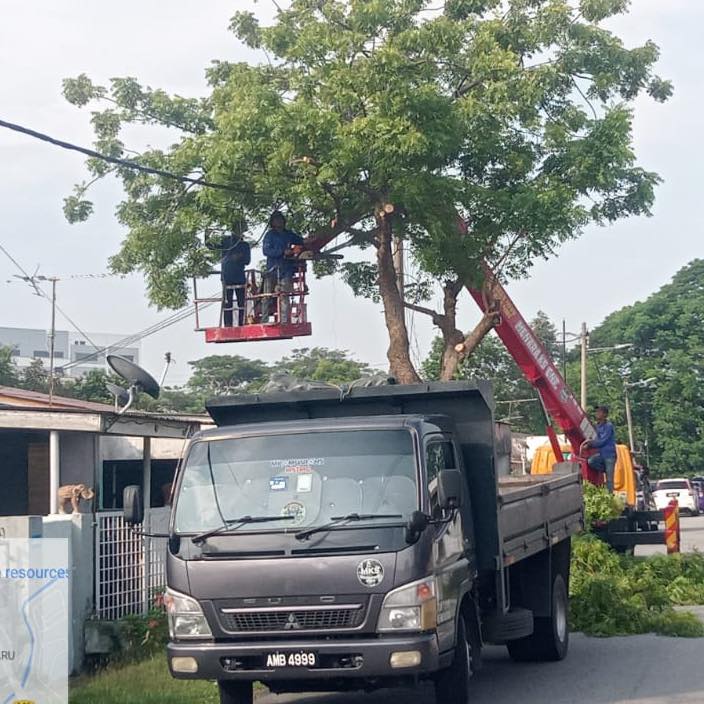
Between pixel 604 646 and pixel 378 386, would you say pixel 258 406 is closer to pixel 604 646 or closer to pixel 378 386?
Answer: pixel 378 386

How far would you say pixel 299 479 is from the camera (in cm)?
814

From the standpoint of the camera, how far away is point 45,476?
2112 centimetres

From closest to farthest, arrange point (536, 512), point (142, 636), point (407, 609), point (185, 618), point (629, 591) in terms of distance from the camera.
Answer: point (407, 609) < point (185, 618) < point (536, 512) < point (142, 636) < point (629, 591)

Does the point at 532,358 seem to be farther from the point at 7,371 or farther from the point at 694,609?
the point at 7,371

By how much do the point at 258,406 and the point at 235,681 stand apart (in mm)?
2394

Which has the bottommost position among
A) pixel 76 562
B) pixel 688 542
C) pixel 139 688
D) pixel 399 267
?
pixel 688 542

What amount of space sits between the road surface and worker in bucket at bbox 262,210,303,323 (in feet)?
23.9

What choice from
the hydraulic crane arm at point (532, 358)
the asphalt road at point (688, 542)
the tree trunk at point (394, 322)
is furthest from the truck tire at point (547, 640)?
the asphalt road at point (688, 542)

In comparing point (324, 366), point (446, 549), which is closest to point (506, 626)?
point (446, 549)

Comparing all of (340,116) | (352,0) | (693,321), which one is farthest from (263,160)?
(693,321)

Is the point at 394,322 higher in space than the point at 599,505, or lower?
higher

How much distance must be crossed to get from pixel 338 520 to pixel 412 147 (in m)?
8.61

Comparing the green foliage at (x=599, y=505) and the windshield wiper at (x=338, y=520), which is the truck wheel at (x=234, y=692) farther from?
the green foliage at (x=599, y=505)

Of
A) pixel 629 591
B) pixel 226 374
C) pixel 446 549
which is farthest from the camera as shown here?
pixel 226 374
